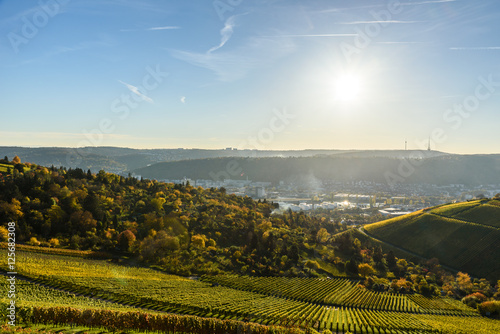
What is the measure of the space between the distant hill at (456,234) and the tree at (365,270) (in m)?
28.9

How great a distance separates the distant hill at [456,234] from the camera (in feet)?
303

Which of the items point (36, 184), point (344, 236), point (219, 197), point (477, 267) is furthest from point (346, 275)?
point (36, 184)

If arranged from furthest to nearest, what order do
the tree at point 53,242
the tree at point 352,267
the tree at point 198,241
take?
1. the tree at point 352,267
2. the tree at point 198,241
3. the tree at point 53,242

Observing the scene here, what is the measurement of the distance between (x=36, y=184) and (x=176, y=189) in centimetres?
5909

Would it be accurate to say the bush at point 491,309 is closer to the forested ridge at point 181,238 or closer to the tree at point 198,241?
the forested ridge at point 181,238

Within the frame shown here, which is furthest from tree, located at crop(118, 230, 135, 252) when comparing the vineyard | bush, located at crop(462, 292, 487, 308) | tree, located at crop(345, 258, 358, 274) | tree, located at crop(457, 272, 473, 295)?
tree, located at crop(457, 272, 473, 295)

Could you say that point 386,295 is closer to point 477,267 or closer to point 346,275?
point 346,275

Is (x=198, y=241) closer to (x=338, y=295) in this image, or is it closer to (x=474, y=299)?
(x=338, y=295)

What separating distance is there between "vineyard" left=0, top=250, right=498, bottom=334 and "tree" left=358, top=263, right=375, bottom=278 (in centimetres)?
1431

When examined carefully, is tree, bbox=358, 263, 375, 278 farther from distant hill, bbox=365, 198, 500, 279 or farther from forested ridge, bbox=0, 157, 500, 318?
distant hill, bbox=365, 198, 500, 279

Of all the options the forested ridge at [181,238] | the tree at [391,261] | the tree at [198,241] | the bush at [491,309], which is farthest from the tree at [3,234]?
the tree at [391,261]

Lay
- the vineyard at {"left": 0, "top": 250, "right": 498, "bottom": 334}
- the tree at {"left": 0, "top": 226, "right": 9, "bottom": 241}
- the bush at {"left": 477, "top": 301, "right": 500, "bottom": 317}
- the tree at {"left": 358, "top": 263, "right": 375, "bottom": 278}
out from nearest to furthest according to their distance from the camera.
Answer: the vineyard at {"left": 0, "top": 250, "right": 498, "bottom": 334}, the tree at {"left": 0, "top": 226, "right": 9, "bottom": 241}, the bush at {"left": 477, "top": 301, "right": 500, "bottom": 317}, the tree at {"left": 358, "top": 263, "right": 375, "bottom": 278}

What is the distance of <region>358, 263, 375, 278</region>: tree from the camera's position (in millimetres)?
87438

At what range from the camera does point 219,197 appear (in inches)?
5925
